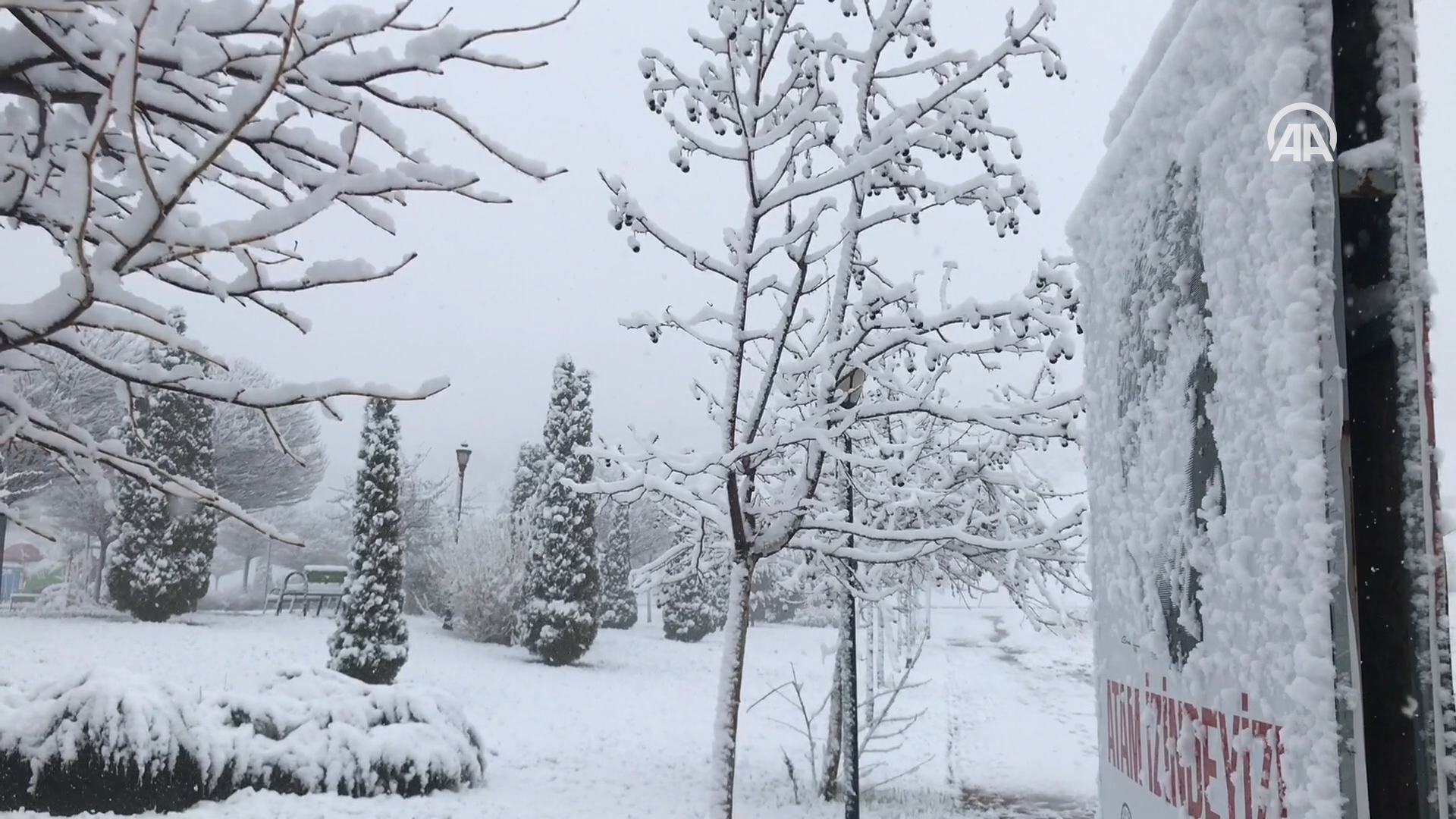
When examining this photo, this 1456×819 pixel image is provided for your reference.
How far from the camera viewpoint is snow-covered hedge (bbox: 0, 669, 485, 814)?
7879 millimetres

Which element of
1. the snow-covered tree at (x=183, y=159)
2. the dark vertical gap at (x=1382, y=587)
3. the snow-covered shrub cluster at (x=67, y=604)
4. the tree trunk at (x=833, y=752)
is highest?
the snow-covered tree at (x=183, y=159)

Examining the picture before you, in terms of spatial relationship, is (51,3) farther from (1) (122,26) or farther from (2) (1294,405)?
(2) (1294,405)

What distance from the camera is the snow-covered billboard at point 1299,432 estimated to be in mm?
757

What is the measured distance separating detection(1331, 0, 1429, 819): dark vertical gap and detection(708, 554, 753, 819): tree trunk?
14.2 feet

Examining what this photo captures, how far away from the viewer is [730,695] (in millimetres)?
5219

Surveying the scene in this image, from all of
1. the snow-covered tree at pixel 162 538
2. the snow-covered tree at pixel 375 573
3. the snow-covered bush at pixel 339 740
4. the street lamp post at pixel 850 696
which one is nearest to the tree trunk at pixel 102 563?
the snow-covered tree at pixel 162 538

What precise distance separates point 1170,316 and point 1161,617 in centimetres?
40

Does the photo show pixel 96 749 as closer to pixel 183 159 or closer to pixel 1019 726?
pixel 183 159

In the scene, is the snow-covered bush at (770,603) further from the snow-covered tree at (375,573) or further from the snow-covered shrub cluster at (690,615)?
the snow-covered tree at (375,573)

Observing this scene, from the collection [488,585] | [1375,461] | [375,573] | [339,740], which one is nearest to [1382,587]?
[1375,461]

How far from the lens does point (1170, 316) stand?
125 centimetres

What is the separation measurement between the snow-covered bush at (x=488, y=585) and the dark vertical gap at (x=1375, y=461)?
22.8m

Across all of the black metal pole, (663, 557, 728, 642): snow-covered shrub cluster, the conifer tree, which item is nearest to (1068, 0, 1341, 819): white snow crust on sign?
the black metal pole

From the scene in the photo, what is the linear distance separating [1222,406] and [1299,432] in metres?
0.23
